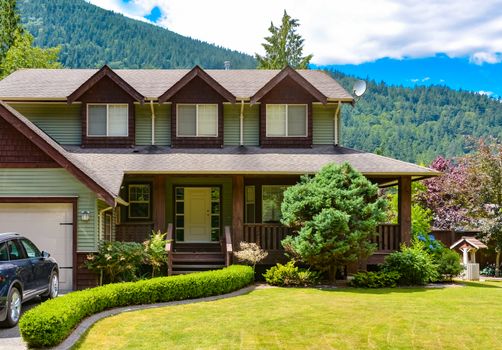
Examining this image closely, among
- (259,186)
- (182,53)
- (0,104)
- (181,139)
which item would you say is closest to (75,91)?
(181,139)

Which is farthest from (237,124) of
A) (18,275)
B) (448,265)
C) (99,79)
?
(18,275)

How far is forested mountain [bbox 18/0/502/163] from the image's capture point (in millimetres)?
118750

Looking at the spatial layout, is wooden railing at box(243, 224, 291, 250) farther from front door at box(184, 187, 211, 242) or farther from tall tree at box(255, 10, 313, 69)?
tall tree at box(255, 10, 313, 69)

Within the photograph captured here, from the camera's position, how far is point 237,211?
67.7 ft

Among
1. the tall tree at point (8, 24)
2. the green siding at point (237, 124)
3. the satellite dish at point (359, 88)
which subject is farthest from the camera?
the tall tree at point (8, 24)

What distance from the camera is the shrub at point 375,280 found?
61.9ft

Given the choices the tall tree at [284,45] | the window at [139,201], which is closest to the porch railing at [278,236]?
the window at [139,201]

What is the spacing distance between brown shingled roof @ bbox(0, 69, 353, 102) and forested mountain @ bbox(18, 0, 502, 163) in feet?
279

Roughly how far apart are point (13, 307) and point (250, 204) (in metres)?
12.7

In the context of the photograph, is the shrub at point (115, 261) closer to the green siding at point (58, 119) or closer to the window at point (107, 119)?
the window at point (107, 119)

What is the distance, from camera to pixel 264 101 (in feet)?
77.3

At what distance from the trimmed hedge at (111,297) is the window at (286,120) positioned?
653cm

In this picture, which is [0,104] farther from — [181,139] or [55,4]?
[55,4]

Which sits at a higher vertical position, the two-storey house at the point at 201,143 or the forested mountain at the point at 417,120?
the forested mountain at the point at 417,120
